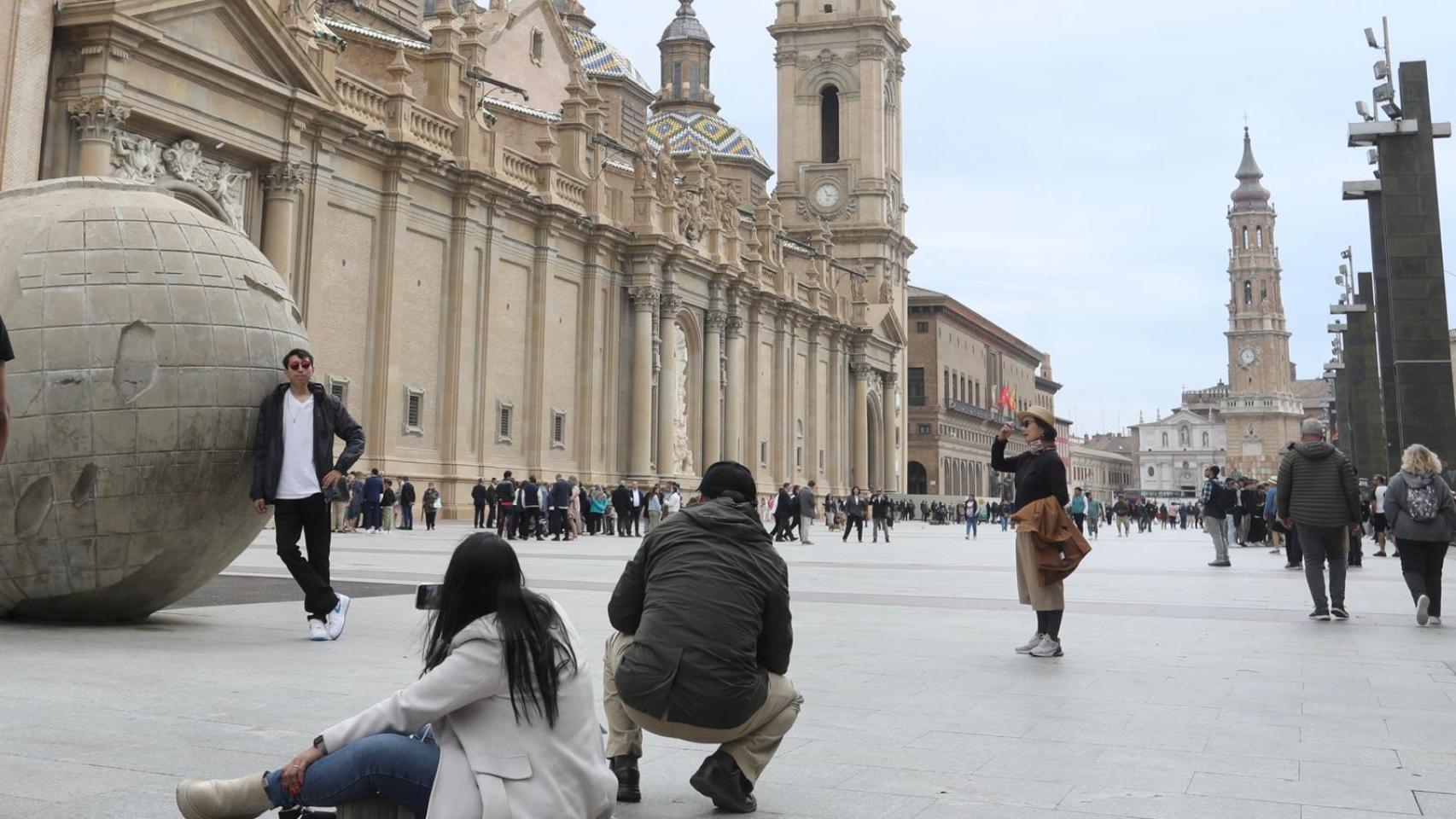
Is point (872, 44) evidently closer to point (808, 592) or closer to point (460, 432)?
point (460, 432)

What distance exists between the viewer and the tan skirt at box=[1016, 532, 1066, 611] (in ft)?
28.6

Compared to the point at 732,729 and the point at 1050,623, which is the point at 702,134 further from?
the point at 732,729

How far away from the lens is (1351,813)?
4371 millimetres

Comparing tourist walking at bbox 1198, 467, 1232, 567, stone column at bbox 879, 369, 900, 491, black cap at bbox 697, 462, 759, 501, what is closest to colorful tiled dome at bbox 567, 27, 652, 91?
stone column at bbox 879, 369, 900, 491

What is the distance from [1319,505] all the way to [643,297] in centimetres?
3216

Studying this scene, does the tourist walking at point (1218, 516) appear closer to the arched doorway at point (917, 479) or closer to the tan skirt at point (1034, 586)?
the tan skirt at point (1034, 586)

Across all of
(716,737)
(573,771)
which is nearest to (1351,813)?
(716,737)

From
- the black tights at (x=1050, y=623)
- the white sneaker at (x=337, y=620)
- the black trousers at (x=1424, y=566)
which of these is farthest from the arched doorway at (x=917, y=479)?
the white sneaker at (x=337, y=620)

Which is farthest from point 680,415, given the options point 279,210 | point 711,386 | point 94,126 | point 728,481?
point 728,481

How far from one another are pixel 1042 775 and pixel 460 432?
97.7 ft

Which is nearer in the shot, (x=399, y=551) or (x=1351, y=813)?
(x=1351, y=813)

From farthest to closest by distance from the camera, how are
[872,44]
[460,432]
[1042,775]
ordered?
[872,44] → [460,432] → [1042,775]

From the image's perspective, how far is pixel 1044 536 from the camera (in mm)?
8742

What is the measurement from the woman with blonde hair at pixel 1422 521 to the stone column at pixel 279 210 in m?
21.8
